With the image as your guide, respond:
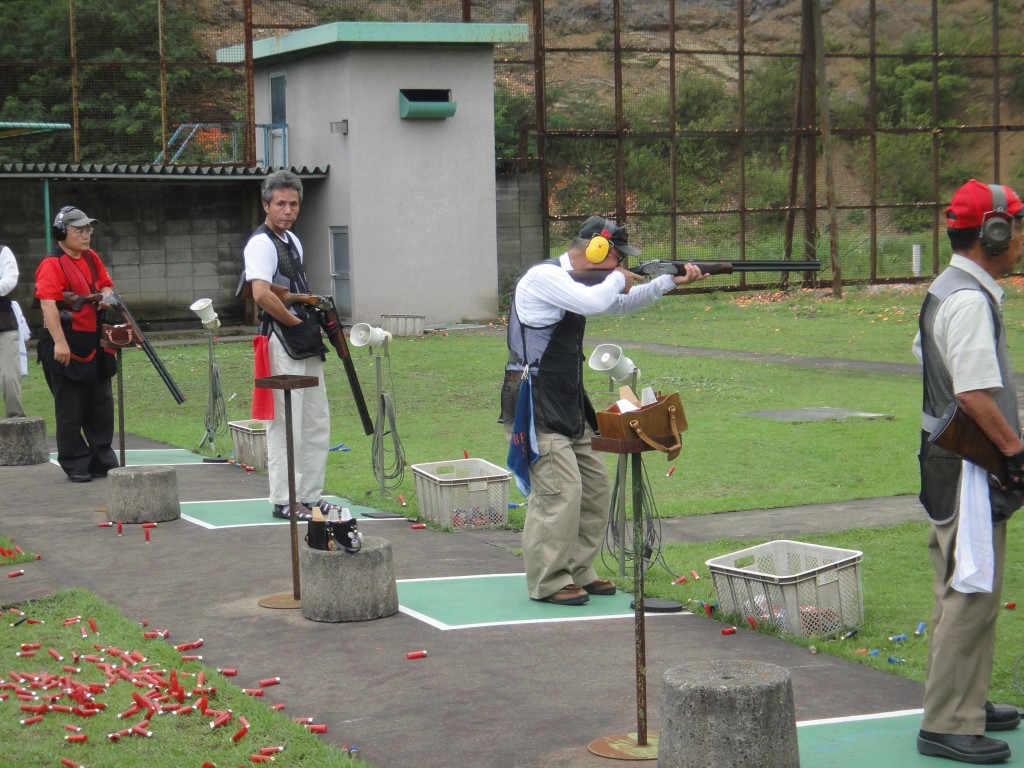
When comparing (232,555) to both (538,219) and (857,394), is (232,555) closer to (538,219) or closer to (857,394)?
(857,394)

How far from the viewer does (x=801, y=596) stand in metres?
6.29

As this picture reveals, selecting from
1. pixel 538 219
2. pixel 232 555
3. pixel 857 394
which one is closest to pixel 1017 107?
pixel 538 219

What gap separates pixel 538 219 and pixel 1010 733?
22701 millimetres

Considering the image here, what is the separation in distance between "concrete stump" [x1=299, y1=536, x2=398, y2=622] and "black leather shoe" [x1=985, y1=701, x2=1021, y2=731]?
2990 millimetres

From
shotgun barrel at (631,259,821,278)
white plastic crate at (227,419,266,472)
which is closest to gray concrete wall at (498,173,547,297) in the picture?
white plastic crate at (227,419,266,472)

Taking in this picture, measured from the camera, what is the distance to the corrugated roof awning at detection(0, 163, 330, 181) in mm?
22359

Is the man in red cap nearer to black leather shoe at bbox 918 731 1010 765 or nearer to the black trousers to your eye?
black leather shoe at bbox 918 731 1010 765

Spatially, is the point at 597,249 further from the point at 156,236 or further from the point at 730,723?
the point at 156,236

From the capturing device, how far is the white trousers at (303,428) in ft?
28.6

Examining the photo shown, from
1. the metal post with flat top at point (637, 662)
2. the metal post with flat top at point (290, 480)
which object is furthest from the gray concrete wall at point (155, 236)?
the metal post with flat top at point (637, 662)

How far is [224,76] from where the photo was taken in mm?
37000

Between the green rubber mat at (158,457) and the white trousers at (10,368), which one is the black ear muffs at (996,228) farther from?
the white trousers at (10,368)

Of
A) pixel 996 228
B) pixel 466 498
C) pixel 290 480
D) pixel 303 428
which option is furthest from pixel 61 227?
pixel 996 228

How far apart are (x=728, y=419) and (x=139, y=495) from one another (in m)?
6.30
